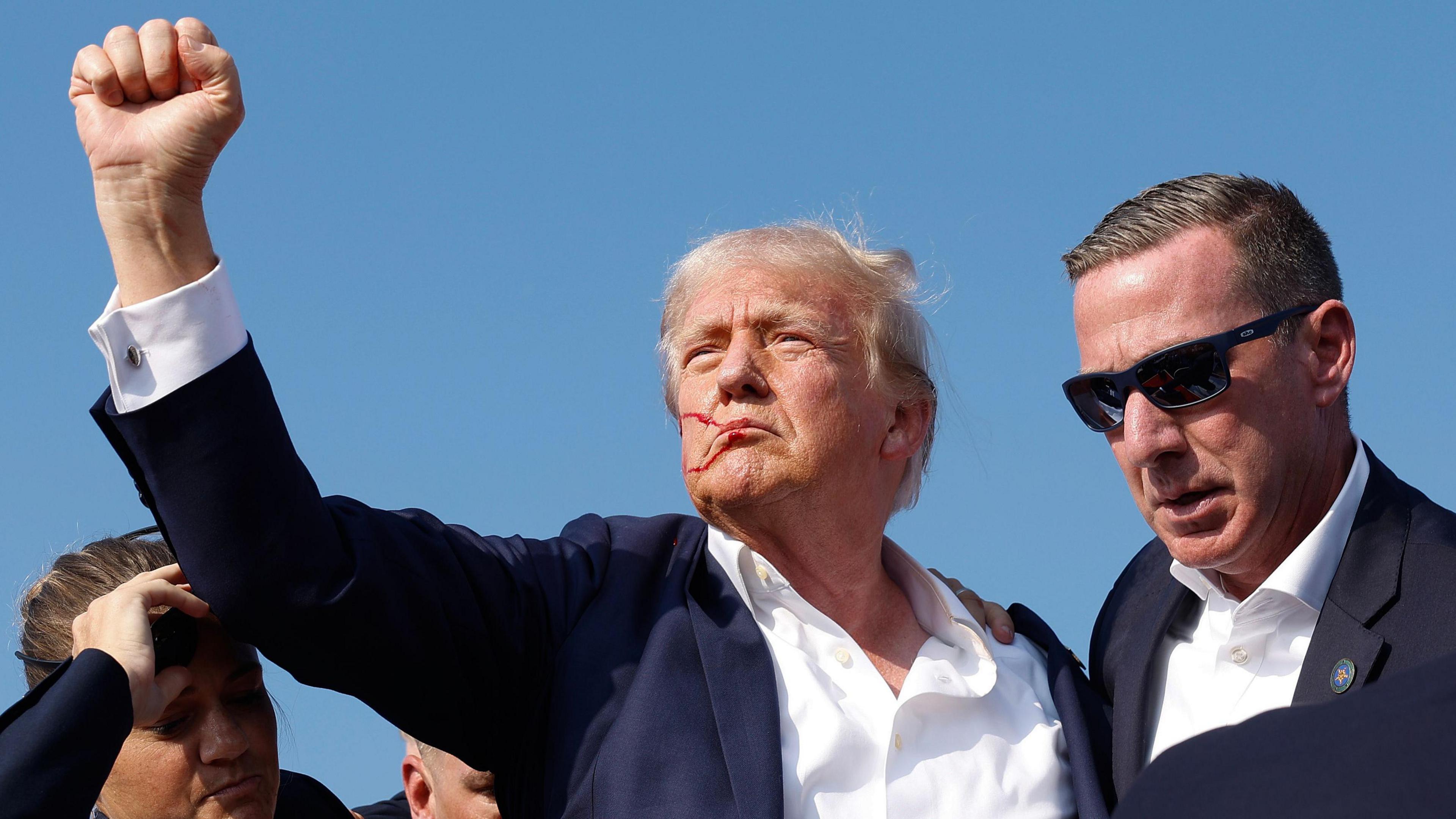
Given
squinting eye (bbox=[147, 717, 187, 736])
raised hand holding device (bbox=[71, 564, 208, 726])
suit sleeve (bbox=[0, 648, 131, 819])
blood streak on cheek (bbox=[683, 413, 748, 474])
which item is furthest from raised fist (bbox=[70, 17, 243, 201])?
blood streak on cheek (bbox=[683, 413, 748, 474])

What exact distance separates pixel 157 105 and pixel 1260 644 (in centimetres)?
294

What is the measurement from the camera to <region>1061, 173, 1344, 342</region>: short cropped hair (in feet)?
13.1

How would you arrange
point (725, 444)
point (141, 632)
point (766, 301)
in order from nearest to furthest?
point (141, 632) < point (725, 444) < point (766, 301)

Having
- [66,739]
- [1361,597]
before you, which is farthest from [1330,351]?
[66,739]

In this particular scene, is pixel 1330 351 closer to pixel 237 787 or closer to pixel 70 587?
pixel 237 787

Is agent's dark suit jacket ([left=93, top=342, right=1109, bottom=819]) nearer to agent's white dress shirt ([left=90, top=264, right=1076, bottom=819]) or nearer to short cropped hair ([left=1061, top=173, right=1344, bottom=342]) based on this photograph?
agent's white dress shirt ([left=90, top=264, right=1076, bottom=819])

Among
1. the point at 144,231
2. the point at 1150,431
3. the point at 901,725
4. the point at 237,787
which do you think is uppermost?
the point at 144,231

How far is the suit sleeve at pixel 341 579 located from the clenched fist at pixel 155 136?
9.8 inches

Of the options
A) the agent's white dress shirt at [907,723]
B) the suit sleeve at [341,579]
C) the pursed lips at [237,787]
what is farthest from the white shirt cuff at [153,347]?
the pursed lips at [237,787]

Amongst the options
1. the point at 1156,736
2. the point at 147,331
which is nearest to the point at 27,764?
the point at 147,331

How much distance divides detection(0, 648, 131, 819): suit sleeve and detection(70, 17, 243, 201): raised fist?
1.03 meters

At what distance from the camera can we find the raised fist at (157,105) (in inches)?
120

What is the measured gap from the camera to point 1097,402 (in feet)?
13.6

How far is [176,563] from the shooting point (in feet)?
12.6
